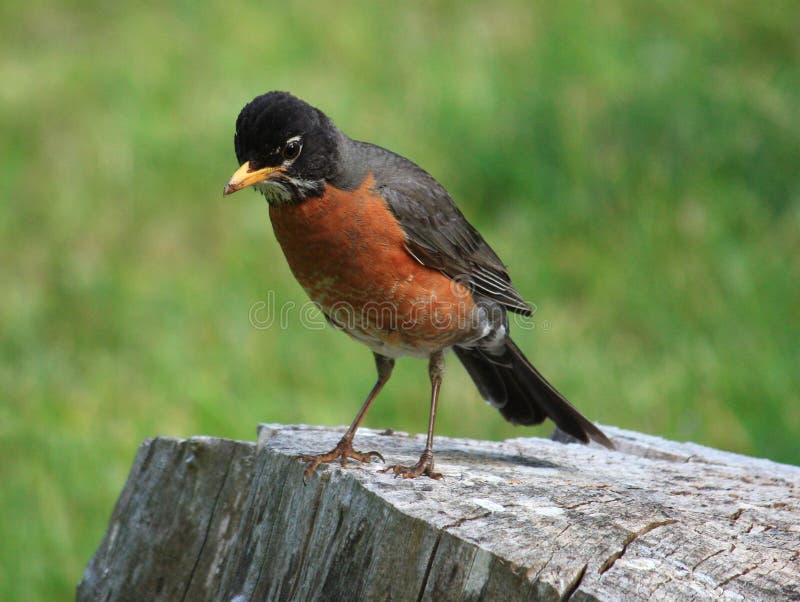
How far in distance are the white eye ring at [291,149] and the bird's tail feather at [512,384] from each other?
4.86ft

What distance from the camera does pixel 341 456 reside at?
3785mm

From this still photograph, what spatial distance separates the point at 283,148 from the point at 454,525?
186 centimetres

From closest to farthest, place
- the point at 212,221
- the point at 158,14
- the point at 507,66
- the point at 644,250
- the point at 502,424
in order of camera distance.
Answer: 1. the point at 502,424
2. the point at 644,250
3. the point at 212,221
4. the point at 507,66
5. the point at 158,14

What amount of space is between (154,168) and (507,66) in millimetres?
3126

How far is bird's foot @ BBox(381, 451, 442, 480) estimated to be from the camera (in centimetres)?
341

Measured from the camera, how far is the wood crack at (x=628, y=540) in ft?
9.14

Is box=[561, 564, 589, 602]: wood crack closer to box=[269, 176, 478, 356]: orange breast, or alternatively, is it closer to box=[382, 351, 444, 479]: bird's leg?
box=[382, 351, 444, 479]: bird's leg

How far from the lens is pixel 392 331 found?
4.35m

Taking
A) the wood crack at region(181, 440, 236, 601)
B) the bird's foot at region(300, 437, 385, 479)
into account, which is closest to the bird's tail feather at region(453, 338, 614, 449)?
the bird's foot at region(300, 437, 385, 479)

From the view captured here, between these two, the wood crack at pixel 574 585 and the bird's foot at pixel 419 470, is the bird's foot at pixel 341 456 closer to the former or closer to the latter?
the bird's foot at pixel 419 470

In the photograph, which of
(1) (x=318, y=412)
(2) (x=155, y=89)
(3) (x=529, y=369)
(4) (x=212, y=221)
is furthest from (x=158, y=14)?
(3) (x=529, y=369)

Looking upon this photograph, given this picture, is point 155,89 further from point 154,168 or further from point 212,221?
point 212,221

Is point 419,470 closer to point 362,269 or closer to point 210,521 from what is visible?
point 210,521

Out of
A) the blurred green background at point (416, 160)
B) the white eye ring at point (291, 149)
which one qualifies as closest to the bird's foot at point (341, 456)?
the white eye ring at point (291, 149)
